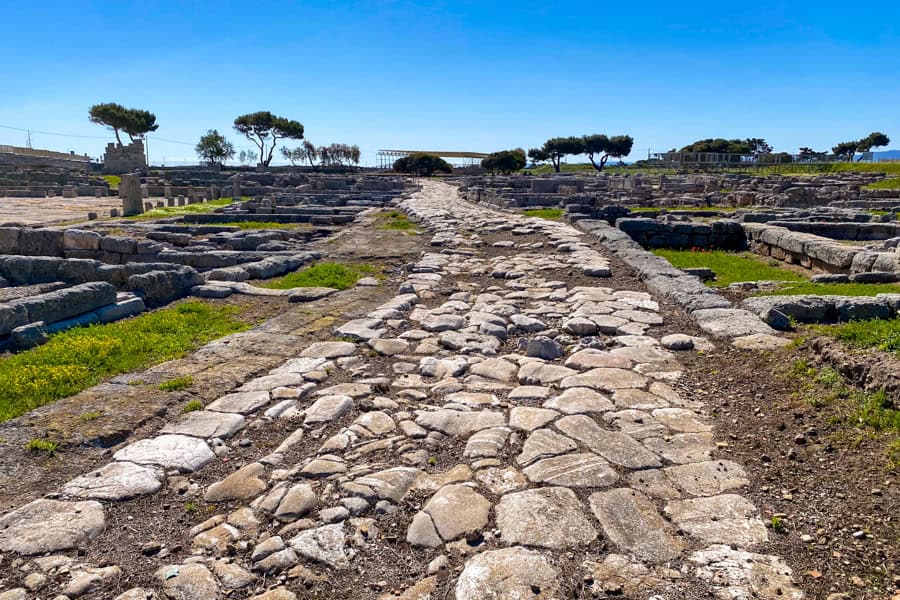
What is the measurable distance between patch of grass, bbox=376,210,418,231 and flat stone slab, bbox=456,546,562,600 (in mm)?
14020

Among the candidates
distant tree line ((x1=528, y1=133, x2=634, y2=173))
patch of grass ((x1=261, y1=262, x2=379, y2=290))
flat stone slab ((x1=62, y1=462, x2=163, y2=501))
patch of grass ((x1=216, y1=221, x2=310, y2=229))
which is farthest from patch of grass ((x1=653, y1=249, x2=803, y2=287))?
distant tree line ((x1=528, y1=133, x2=634, y2=173))

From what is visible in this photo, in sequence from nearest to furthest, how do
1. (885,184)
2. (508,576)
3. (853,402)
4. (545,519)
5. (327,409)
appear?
(508,576)
(545,519)
(853,402)
(327,409)
(885,184)

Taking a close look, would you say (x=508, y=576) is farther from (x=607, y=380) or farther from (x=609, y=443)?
(x=607, y=380)

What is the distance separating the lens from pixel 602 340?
5.80 m

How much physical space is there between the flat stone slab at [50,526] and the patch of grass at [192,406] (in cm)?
121

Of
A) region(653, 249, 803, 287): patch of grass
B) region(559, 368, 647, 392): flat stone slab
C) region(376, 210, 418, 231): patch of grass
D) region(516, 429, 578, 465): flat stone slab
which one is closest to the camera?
region(516, 429, 578, 465): flat stone slab

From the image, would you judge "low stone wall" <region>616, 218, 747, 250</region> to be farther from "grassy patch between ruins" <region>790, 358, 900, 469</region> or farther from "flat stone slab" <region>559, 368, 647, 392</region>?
"flat stone slab" <region>559, 368, 647, 392</region>

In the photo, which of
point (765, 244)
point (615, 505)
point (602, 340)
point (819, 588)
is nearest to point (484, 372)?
point (602, 340)

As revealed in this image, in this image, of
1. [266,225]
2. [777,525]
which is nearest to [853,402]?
[777,525]

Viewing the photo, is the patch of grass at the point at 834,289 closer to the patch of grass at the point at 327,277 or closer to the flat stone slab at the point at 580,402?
the flat stone slab at the point at 580,402

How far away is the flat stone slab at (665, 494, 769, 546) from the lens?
2.66m

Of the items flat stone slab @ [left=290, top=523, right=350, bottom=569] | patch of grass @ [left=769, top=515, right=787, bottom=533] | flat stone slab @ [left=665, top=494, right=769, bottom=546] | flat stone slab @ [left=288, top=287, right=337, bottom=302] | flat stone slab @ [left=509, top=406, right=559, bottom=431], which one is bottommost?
flat stone slab @ [left=290, top=523, right=350, bottom=569]

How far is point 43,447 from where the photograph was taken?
11.9 feet

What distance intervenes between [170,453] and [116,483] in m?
0.39
